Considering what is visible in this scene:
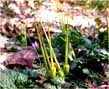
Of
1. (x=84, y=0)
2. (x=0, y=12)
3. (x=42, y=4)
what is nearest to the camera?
(x=0, y=12)

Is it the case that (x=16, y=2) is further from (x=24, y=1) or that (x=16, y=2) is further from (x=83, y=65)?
(x=83, y=65)

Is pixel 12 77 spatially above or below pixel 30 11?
below

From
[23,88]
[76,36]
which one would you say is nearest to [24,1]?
[76,36]

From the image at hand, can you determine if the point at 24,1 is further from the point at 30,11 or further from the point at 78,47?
the point at 78,47

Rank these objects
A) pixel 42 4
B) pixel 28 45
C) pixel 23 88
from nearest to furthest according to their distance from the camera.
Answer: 1. pixel 23 88
2. pixel 28 45
3. pixel 42 4

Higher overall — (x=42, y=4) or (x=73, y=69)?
(x=42, y=4)

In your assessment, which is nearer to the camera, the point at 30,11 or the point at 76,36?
the point at 76,36

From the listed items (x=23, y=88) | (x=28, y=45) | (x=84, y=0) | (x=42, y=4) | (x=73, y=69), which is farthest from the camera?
(x=84, y=0)

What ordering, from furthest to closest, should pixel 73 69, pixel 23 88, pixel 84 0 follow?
1. pixel 84 0
2. pixel 73 69
3. pixel 23 88

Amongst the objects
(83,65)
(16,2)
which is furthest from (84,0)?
(83,65)
